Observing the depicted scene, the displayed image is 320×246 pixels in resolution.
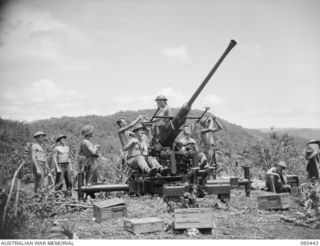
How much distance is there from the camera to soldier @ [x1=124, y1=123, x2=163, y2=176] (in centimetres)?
919

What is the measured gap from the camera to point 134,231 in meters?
6.39

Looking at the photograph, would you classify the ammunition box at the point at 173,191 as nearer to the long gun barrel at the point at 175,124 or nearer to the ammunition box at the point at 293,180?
the long gun barrel at the point at 175,124

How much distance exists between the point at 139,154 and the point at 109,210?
2.28 meters

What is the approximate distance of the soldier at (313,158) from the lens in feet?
31.1

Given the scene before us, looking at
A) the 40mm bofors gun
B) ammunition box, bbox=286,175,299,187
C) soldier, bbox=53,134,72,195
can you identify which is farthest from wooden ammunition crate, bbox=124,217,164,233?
ammunition box, bbox=286,175,299,187

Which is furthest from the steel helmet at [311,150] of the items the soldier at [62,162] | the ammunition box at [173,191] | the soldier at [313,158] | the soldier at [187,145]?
the soldier at [62,162]

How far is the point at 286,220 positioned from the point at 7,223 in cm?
416

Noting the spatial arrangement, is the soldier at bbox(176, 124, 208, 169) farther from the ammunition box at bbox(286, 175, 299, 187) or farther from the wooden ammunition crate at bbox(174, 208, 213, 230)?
the wooden ammunition crate at bbox(174, 208, 213, 230)

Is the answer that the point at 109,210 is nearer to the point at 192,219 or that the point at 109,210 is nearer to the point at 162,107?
the point at 192,219

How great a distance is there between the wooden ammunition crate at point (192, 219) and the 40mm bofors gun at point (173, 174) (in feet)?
5.47

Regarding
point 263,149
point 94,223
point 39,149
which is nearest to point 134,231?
point 94,223

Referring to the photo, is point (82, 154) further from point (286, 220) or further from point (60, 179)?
point (286, 220)

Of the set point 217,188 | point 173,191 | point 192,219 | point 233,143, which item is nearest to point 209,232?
point 192,219

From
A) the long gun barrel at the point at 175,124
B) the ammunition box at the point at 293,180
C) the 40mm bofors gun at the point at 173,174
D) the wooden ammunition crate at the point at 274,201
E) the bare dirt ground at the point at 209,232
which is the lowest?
the bare dirt ground at the point at 209,232
